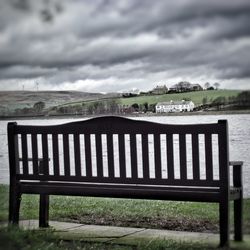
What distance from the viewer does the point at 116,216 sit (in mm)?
5418

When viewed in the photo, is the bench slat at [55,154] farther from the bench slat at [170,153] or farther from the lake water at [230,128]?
the lake water at [230,128]

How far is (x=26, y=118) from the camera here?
18.4 feet

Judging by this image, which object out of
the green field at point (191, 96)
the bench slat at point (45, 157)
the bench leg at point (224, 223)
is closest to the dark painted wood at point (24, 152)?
the bench slat at point (45, 157)

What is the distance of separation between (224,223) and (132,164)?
28.4 inches

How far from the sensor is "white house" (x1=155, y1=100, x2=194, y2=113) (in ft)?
16.4

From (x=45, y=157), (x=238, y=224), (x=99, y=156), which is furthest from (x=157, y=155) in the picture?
(x=45, y=157)

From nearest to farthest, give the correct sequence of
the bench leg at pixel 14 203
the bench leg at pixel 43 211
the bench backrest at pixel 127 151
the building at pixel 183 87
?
1. the bench backrest at pixel 127 151
2. the bench leg at pixel 14 203
3. the bench leg at pixel 43 211
4. the building at pixel 183 87

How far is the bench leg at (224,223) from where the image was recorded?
3719 mm

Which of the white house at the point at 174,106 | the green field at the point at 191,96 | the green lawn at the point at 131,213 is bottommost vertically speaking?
the green lawn at the point at 131,213

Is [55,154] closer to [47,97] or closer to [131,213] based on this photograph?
[47,97]

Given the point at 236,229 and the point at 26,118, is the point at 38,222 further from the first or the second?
the point at 236,229

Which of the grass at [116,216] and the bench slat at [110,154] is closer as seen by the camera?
the grass at [116,216]

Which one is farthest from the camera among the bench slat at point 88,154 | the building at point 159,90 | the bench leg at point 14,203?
the building at point 159,90

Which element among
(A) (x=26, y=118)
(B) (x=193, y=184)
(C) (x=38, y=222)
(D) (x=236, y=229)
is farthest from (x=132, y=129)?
(A) (x=26, y=118)
